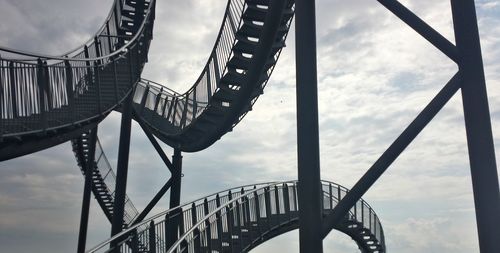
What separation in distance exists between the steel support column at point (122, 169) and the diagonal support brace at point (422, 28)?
855 centimetres

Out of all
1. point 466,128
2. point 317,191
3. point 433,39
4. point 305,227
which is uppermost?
point 433,39

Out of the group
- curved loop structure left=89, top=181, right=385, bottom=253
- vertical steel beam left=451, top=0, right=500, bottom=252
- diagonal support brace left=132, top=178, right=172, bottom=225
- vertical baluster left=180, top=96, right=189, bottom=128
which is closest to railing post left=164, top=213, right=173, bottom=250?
curved loop structure left=89, top=181, right=385, bottom=253

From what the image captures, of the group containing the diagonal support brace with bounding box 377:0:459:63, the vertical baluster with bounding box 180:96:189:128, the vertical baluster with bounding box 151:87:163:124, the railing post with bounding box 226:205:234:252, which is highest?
the vertical baluster with bounding box 151:87:163:124

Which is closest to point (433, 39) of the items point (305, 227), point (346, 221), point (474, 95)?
point (474, 95)

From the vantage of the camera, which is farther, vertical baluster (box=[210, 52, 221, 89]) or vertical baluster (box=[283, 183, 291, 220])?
vertical baluster (box=[283, 183, 291, 220])

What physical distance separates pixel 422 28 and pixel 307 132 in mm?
2318


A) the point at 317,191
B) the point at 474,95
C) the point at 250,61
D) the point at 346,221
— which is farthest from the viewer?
the point at 346,221

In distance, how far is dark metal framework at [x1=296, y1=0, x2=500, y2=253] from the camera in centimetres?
741

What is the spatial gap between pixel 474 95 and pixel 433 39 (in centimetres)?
116

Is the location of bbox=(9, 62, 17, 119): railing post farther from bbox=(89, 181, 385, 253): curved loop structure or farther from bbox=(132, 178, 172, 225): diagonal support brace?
bbox=(132, 178, 172, 225): diagonal support brace

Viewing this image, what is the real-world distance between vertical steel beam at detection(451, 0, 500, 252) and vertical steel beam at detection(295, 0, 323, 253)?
7.07 ft

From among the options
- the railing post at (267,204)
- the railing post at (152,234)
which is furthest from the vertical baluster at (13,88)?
the railing post at (267,204)

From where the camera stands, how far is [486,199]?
7.37m

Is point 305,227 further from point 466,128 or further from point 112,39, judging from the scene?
point 112,39
